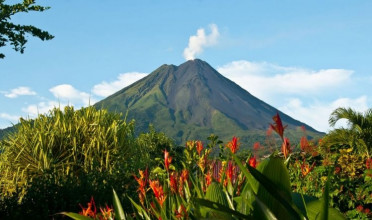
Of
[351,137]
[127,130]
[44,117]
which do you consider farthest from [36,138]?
[351,137]

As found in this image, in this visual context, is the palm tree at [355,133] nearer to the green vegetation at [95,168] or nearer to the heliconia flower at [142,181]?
the green vegetation at [95,168]

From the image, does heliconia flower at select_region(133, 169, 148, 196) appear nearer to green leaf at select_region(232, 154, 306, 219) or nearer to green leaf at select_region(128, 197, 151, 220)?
green leaf at select_region(128, 197, 151, 220)

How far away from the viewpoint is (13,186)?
891cm

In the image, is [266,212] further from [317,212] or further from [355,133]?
[355,133]

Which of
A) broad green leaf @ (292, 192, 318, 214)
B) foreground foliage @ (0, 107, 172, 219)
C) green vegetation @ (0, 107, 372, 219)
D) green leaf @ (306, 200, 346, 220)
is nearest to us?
green leaf @ (306, 200, 346, 220)

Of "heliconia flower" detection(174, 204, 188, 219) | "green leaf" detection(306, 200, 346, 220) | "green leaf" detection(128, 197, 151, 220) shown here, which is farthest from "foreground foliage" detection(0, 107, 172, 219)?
"green leaf" detection(306, 200, 346, 220)

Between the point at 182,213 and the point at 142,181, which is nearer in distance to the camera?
the point at 182,213

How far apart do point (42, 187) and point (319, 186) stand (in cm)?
420

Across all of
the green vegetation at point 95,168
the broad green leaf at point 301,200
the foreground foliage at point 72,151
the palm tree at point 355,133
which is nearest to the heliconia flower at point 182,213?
the broad green leaf at point 301,200

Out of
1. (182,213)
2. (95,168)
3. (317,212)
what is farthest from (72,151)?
(317,212)

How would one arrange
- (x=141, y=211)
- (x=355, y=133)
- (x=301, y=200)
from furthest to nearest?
(x=355, y=133) → (x=141, y=211) → (x=301, y=200)

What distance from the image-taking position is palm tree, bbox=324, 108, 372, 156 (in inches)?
484

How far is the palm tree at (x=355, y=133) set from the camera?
12.3 m

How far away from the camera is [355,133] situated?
42.0 ft
